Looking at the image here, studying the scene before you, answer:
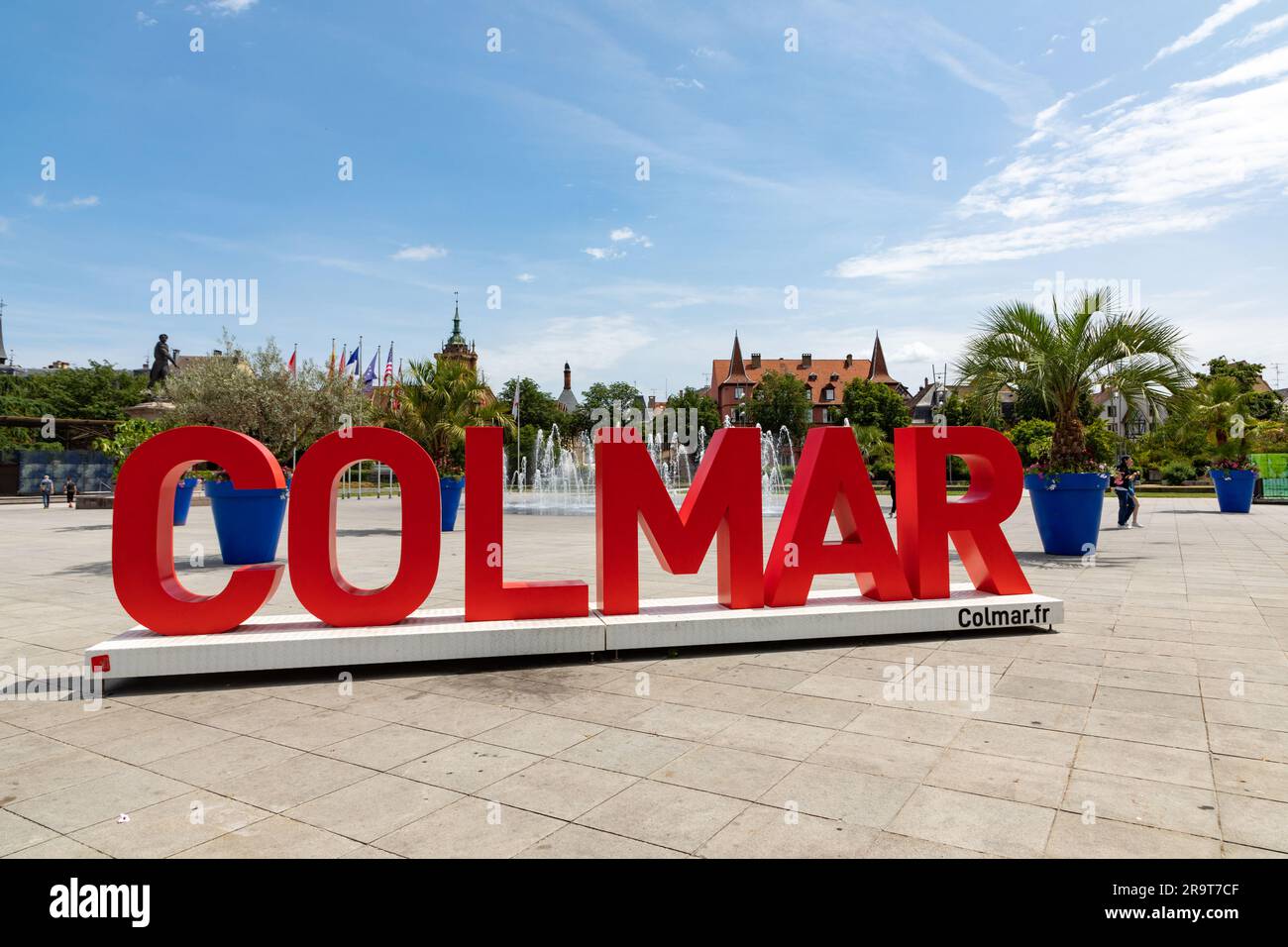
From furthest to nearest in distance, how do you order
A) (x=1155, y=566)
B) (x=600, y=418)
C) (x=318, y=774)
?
(x=600, y=418) → (x=1155, y=566) → (x=318, y=774)

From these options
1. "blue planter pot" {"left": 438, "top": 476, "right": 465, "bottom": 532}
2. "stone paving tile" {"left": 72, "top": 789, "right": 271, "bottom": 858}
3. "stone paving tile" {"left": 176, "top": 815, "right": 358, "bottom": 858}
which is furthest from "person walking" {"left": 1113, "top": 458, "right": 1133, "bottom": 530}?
"stone paving tile" {"left": 72, "top": 789, "right": 271, "bottom": 858}

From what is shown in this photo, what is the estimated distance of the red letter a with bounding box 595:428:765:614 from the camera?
24.1 feet

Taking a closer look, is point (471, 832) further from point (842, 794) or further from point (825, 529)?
point (825, 529)

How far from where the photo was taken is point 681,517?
24.9ft

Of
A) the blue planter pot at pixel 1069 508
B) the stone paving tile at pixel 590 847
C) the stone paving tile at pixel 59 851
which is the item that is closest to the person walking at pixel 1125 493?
the blue planter pot at pixel 1069 508

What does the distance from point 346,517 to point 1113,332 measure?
76.0 ft

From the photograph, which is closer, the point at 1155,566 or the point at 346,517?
the point at 1155,566

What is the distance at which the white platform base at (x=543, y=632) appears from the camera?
630 cm

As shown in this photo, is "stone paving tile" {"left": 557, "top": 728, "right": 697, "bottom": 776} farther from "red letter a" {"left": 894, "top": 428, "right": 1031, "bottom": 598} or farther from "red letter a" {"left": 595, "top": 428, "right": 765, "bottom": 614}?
"red letter a" {"left": 894, "top": 428, "right": 1031, "bottom": 598}

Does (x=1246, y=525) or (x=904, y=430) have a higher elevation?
(x=904, y=430)

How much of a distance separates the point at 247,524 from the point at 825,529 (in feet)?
35.9
